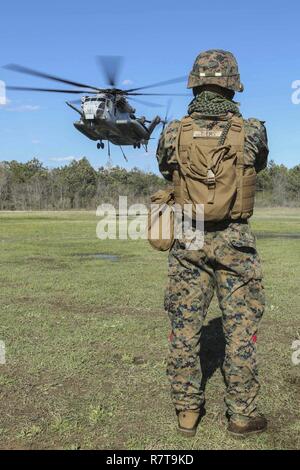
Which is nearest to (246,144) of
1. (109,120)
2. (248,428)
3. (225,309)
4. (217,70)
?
(217,70)

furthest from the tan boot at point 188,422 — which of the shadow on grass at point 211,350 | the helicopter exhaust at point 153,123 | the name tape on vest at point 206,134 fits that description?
the helicopter exhaust at point 153,123

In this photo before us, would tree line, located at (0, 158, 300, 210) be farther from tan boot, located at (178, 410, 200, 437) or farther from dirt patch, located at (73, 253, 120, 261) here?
tan boot, located at (178, 410, 200, 437)

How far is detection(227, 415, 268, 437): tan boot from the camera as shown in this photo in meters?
3.45

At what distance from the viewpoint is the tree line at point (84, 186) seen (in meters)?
85.6

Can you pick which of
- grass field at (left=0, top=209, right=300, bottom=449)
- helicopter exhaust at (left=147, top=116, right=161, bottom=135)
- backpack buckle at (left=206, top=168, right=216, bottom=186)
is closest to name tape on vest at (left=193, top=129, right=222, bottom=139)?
backpack buckle at (left=206, top=168, right=216, bottom=186)

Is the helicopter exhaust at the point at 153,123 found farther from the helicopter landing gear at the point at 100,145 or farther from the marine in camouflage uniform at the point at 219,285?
the marine in camouflage uniform at the point at 219,285

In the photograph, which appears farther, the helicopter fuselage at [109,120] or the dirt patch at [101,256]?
the helicopter fuselage at [109,120]

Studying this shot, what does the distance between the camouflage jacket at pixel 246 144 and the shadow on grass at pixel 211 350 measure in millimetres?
1751

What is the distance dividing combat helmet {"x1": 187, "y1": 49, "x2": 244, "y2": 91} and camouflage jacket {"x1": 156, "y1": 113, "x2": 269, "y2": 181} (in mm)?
242

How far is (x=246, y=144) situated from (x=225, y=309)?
107 centimetres

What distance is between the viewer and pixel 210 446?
332 cm

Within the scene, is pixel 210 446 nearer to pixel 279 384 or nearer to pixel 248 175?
pixel 279 384

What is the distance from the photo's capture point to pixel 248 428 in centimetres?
346

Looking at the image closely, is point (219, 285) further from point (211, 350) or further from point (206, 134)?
point (211, 350)
